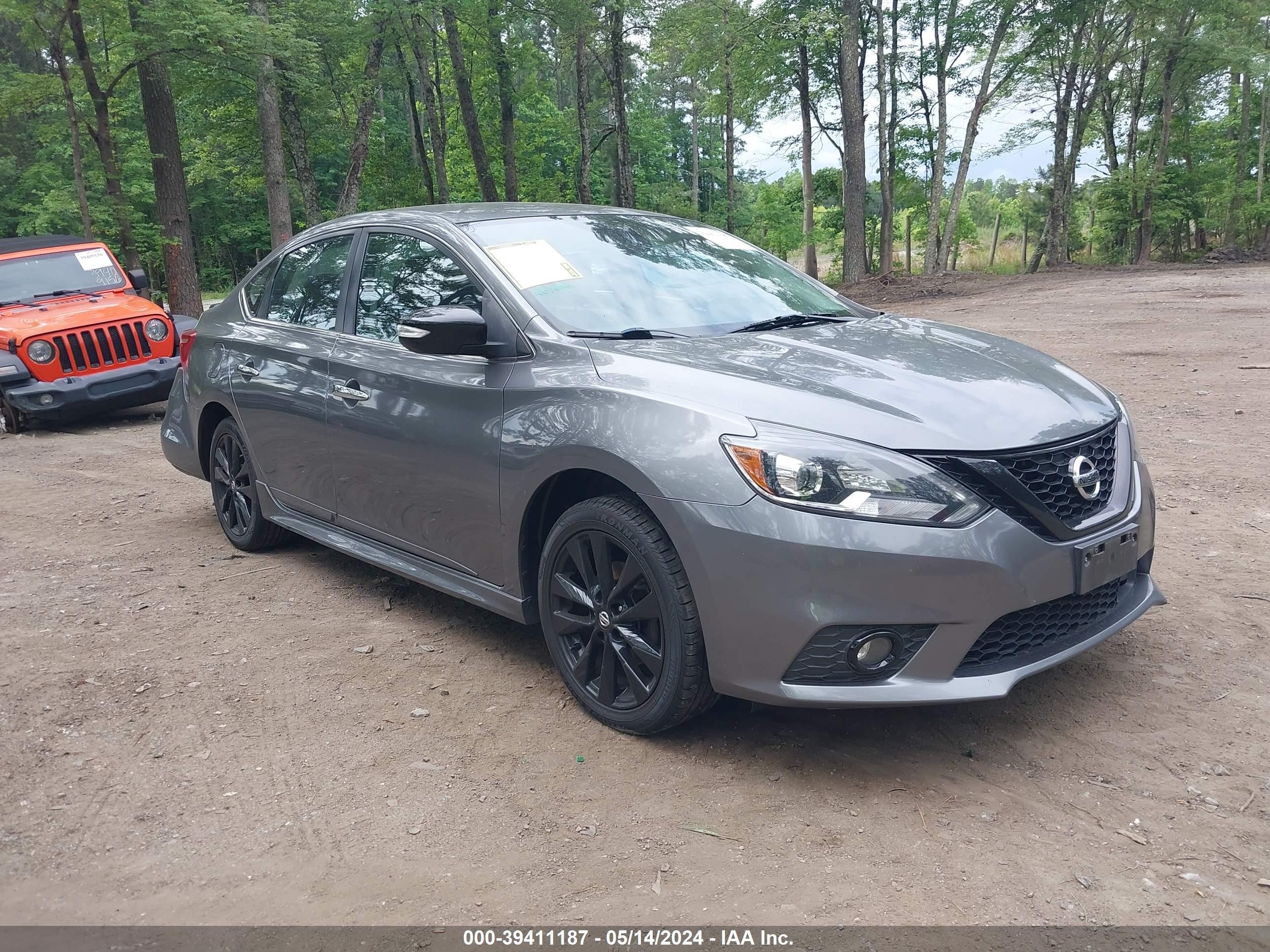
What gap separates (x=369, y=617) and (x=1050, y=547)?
2944 millimetres

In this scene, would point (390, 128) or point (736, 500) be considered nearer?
point (736, 500)

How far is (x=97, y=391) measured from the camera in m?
9.73

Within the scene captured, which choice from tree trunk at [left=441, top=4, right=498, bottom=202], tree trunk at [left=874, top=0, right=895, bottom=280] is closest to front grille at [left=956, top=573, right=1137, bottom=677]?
tree trunk at [left=441, top=4, right=498, bottom=202]

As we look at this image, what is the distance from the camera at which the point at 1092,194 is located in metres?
46.4

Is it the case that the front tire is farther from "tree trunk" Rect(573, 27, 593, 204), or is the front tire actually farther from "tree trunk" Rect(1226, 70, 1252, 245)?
"tree trunk" Rect(1226, 70, 1252, 245)

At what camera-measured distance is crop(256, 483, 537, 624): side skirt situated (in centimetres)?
368

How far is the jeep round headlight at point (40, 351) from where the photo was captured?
9.50 metres

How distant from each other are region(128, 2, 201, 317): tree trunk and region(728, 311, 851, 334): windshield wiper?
47.2ft

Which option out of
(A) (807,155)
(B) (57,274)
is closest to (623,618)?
(B) (57,274)

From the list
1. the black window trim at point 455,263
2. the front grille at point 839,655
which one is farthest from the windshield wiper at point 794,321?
the front grille at point 839,655

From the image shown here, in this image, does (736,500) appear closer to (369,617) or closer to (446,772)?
(446,772)

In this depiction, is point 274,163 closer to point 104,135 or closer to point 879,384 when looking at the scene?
point 104,135

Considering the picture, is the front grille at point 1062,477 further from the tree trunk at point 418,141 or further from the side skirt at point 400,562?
the tree trunk at point 418,141
